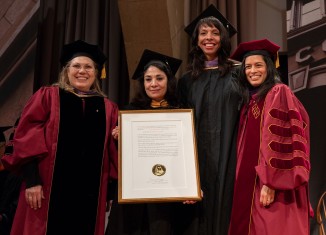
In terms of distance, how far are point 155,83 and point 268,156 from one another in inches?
41.4

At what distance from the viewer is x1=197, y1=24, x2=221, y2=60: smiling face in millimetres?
3529

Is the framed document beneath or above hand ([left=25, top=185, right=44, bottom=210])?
above

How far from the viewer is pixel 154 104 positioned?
3350mm

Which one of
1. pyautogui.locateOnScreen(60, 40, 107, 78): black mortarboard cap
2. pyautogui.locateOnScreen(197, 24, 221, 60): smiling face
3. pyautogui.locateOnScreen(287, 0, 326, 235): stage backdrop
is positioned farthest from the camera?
pyautogui.locateOnScreen(287, 0, 326, 235): stage backdrop

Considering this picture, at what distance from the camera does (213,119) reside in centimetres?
326

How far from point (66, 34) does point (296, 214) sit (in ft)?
11.3

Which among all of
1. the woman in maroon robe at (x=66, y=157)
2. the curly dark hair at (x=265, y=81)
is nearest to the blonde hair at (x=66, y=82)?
the woman in maroon robe at (x=66, y=157)

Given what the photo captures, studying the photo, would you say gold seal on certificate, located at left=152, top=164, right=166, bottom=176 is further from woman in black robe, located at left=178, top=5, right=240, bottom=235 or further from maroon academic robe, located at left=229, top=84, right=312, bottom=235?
maroon academic robe, located at left=229, top=84, right=312, bottom=235

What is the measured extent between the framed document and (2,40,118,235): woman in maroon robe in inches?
11.8

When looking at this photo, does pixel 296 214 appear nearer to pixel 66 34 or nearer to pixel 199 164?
pixel 199 164

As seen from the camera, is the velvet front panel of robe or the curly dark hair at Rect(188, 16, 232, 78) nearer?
the velvet front panel of robe

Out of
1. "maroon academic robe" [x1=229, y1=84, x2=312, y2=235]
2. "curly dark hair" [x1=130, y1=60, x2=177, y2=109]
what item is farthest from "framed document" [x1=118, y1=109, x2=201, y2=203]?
"maroon academic robe" [x1=229, y1=84, x2=312, y2=235]

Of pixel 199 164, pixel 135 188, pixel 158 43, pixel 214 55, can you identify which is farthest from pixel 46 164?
pixel 158 43

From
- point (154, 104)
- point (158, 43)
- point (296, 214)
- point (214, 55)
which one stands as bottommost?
point (296, 214)
